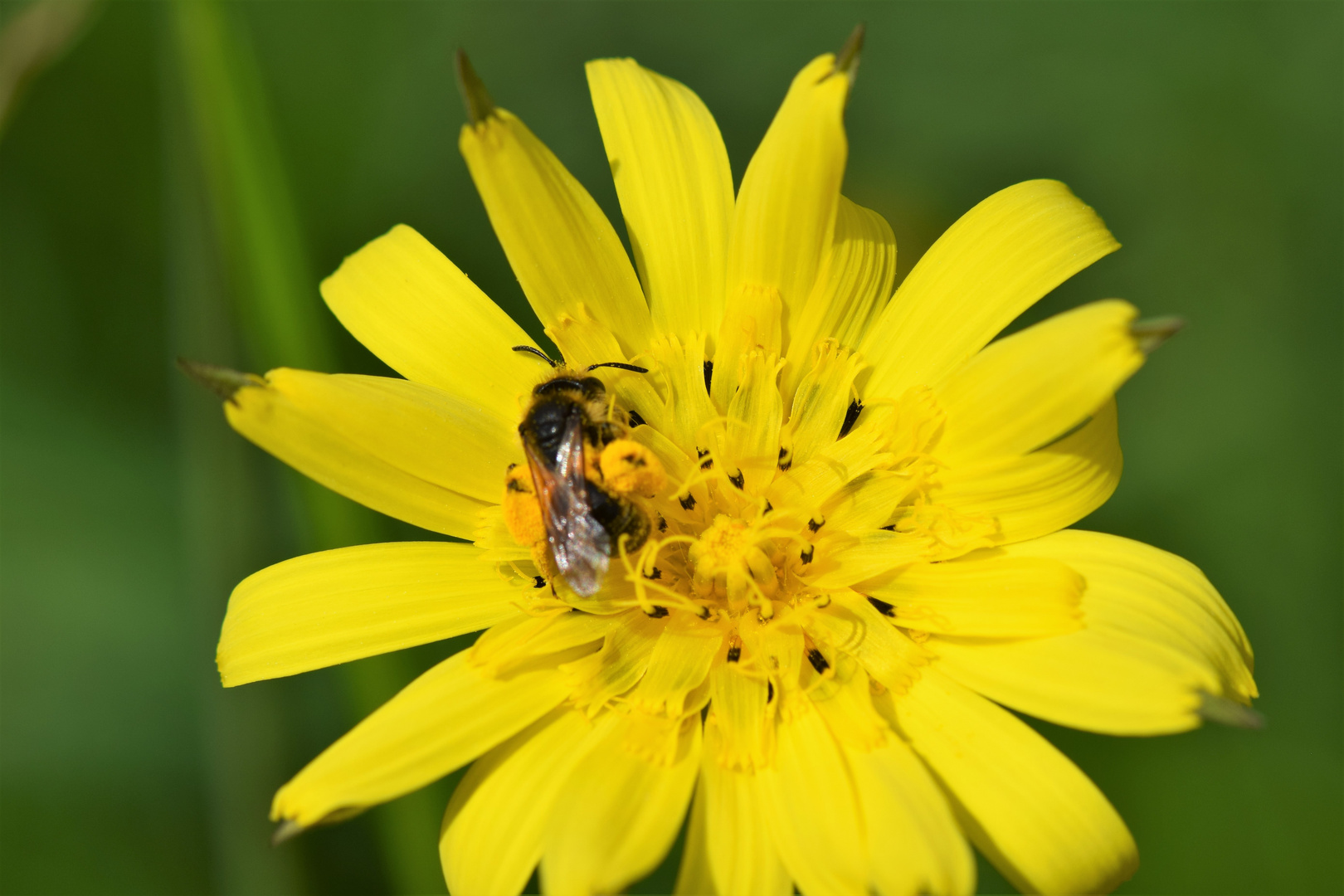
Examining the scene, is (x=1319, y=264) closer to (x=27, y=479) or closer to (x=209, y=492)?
(x=209, y=492)

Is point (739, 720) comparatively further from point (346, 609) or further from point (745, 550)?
point (346, 609)

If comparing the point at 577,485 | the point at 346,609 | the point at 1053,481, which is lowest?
the point at 1053,481

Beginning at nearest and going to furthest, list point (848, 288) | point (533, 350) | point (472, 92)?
1. point (472, 92)
2. point (848, 288)
3. point (533, 350)

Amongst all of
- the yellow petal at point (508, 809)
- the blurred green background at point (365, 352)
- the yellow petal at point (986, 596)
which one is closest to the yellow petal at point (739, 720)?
the yellow petal at point (508, 809)

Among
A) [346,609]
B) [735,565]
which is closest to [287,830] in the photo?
[346,609]

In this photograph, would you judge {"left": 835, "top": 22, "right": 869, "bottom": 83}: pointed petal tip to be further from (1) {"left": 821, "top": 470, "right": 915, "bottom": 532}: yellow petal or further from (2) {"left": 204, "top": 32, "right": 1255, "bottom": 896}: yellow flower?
(1) {"left": 821, "top": 470, "right": 915, "bottom": 532}: yellow petal

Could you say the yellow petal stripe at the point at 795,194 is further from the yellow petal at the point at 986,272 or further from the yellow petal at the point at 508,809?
the yellow petal at the point at 508,809

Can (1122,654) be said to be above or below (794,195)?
below
